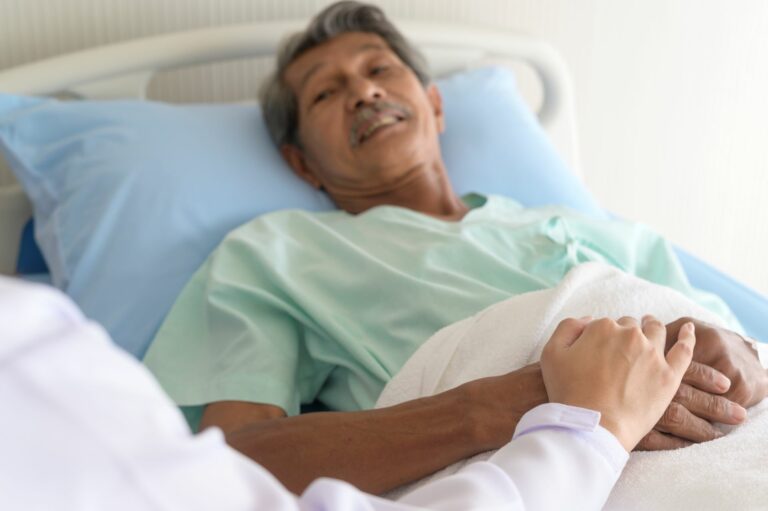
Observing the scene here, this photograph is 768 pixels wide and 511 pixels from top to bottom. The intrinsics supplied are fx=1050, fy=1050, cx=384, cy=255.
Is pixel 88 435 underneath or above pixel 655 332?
above

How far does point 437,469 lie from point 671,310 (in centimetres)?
39

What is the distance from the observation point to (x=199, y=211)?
5.66 ft

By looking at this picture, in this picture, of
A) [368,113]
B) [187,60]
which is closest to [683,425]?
[368,113]

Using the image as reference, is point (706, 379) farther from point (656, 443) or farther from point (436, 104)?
point (436, 104)

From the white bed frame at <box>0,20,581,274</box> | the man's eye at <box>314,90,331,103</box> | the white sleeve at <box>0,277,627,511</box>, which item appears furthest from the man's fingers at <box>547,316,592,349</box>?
the white bed frame at <box>0,20,581,274</box>

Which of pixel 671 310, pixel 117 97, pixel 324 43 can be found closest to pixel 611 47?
pixel 324 43

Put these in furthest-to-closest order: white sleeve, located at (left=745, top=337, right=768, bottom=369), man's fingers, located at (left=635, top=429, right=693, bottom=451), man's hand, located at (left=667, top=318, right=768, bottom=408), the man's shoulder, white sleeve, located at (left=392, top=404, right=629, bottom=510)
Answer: the man's shoulder → white sleeve, located at (left=745, top=337, right=768, bottom=369) → man's hand, located at (left=667, top=318, right=768, bottom=408) → man's fingers, located at (left=635, top=429, right=693, bottom=451) → white sleeve, located at (left=392, top=404, right=629, bottom=510)

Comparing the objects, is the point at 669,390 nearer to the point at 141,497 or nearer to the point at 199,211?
the point at 141,497

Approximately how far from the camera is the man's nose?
1.80 m

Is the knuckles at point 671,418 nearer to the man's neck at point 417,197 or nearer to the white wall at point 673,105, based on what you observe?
the man's neck at point 417,197

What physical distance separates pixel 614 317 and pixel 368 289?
38 cm

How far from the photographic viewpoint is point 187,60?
1995 mm

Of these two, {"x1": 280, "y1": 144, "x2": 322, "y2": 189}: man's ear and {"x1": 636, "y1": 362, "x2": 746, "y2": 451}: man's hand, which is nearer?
{"x1": 636, "y1": 362, "x2": 746, "y2": 451}: man's hand

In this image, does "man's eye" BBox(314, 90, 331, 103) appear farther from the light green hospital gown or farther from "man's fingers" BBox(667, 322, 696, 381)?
"man's fingers" BBox(667, 322, 696, 381)
